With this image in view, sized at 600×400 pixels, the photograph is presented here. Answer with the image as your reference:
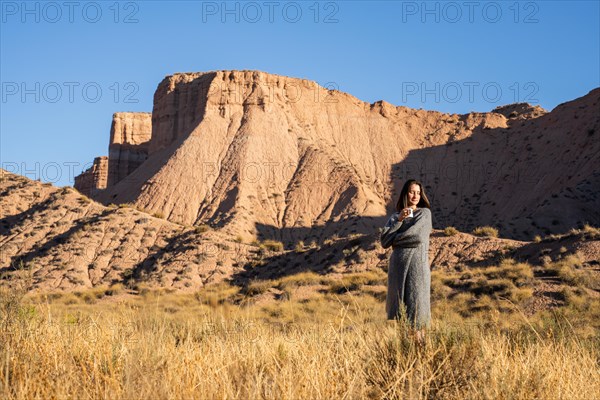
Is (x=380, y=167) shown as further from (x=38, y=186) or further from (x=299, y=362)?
(x=299, y=362)

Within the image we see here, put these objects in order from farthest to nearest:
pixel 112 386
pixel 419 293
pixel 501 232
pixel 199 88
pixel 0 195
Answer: pixel 199 88
pixel 0 195
pixel 501 232
pixel 419 293
pixel 112 386

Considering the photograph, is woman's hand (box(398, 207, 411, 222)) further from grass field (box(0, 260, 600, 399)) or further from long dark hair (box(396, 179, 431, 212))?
grass field (box(0, 260, 600, 399))

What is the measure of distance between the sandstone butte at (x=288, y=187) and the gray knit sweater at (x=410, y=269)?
18.1 m

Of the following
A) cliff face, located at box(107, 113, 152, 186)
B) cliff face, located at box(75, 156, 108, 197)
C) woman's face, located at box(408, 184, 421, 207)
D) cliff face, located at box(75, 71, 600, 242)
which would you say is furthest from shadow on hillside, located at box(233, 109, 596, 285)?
cliff face, located at box(75, 156, 108, 197)

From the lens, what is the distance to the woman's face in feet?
22.1

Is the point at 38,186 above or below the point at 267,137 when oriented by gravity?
below

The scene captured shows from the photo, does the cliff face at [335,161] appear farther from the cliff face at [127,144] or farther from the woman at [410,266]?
the woman at [410,266]

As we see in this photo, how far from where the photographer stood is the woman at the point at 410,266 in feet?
20.0

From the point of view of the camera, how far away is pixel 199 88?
204 feet

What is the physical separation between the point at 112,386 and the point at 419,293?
10.1ft

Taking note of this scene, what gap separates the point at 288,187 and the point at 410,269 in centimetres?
4749

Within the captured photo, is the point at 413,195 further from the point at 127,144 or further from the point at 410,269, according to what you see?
the point at 127,144

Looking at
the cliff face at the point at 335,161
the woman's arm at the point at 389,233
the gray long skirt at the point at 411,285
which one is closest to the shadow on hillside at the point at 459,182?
the cliff face at the point at 335,161

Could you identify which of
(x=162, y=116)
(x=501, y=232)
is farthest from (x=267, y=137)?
(x=501, y=232)
